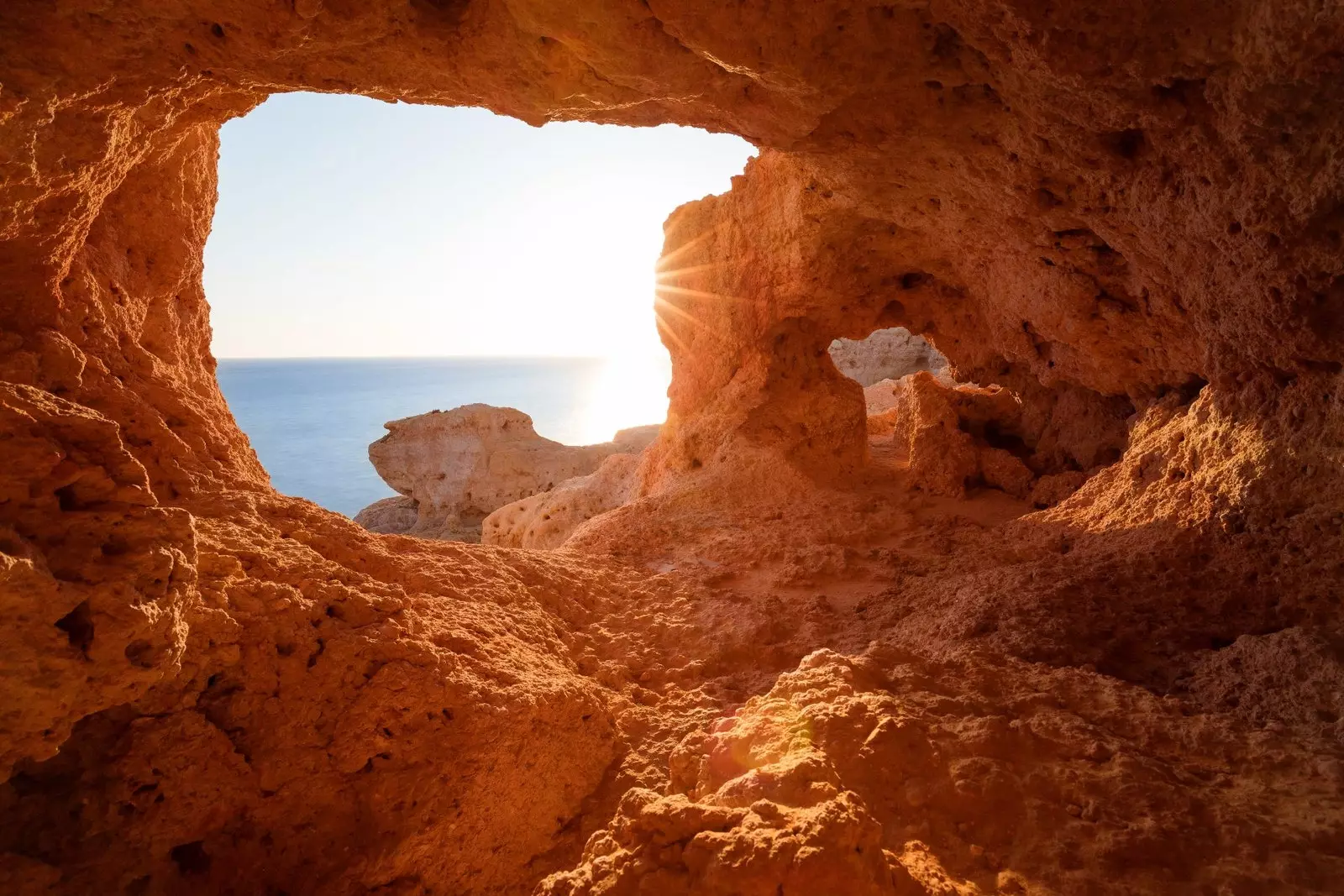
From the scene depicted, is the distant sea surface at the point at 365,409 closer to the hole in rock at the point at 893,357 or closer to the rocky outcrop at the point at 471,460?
the rocky outcrop at the point at 471,460

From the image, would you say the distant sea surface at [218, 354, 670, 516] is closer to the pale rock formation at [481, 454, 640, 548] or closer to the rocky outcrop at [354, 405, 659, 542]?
the rocky outcrop at [354, 405, 659, 542]

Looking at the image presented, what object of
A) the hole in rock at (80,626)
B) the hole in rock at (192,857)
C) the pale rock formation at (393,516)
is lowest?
the pale rock formation at (393,516)

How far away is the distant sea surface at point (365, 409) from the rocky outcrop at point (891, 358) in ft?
23.8

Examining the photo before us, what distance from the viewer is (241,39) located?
262 cm

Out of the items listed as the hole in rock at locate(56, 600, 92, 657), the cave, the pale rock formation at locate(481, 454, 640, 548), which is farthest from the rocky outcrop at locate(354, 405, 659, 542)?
the hole in rock at locate(56, 600, 92, 657)

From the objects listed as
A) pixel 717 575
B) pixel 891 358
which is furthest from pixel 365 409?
pixel 717 575

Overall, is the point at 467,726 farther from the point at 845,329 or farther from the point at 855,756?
the point at 845,329

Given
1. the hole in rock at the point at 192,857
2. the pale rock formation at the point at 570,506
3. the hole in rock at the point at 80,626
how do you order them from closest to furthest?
the hole in rock at the point at 80,626
the hole in rock at the point at 192,857
the pale rock formation at the point at 570,506

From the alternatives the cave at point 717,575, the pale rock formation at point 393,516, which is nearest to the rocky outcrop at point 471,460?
the pale rock formation at point 393,516

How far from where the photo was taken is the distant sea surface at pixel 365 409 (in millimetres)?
34812

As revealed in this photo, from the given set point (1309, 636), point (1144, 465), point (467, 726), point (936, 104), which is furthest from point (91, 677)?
point (1144, 465)

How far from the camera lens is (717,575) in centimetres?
465

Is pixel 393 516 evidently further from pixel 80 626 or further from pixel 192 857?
pixel 80 626

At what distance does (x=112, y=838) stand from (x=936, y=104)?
4.37 m
